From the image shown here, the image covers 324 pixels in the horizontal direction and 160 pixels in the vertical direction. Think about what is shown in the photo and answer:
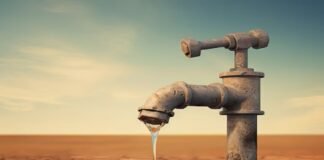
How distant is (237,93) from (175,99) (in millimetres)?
890

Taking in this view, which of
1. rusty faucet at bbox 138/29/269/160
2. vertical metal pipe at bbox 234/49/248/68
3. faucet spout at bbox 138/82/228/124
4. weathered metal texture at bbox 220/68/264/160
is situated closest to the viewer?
faucet spout at bbox 138/82/228/124

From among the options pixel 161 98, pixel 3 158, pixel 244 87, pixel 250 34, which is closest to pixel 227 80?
pixel 244 87

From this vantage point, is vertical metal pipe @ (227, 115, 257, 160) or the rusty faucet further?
vertical metal pipe @ (227, 115, 257, 160)

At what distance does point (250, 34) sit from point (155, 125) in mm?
1697

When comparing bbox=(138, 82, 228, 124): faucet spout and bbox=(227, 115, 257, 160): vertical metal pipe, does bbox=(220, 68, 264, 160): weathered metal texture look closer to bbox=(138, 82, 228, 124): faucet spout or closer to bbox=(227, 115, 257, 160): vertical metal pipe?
bbox=(227, 115, 257, 160): vertical metal pipe

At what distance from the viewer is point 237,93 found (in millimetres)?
6000

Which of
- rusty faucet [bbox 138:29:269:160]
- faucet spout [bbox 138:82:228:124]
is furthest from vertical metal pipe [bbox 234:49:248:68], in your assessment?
faucet spout [bbox 138:82:228:124]

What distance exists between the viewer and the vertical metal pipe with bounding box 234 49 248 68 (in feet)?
20.5

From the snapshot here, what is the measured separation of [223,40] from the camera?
19.9 ft

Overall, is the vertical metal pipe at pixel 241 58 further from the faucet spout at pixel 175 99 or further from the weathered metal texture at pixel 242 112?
the faucet spout at pixel 175 99

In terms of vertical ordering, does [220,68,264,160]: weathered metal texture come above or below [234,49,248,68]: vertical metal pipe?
below

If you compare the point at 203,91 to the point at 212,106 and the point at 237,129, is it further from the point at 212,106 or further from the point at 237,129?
the point at 237,129

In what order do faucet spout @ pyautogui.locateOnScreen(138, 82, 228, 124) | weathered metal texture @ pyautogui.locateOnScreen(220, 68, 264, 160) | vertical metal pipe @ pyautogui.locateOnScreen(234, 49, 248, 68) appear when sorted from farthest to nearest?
vertical metal pipe @ pyautogui.locateOnScreen(234, 49, 248, 68)
weathered metal texture @ pyautogui.locateOnScreen(220, 68, 264, 160)
faucet spout @ pyautogui.locateOnScreen(138, 82, 228, 124)

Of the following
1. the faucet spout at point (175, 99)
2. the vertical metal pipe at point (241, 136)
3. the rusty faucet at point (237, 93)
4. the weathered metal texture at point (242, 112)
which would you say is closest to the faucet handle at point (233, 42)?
the rusty faucet at point (237, 93)
